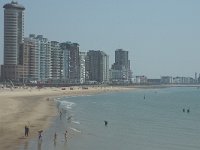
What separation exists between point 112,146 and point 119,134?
299 inches

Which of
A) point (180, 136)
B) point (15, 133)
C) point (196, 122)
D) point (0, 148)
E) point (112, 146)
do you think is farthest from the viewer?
point (196, 122)

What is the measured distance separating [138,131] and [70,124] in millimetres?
8776

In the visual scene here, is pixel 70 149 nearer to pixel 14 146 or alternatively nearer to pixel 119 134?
pixel 14 146

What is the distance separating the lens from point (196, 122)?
57.8m

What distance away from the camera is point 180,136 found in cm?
4325

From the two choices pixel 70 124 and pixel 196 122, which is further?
pixel 196 122

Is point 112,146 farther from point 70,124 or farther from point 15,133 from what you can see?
point 70,124

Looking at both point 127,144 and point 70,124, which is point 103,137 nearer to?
point 127,144

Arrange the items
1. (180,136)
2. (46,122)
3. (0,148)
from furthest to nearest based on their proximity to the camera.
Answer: (46,122) < (180,136) < (0,148)

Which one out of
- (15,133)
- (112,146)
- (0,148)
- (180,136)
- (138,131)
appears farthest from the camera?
(138,131)

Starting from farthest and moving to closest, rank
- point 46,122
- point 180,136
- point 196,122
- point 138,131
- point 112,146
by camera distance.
Result: point 196,122, point 46,122, point 138,131, point 180,136, point 112,146

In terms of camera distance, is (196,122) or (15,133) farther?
(196,122)

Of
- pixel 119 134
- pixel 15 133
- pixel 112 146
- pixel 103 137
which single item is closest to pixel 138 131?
pixel 119 134

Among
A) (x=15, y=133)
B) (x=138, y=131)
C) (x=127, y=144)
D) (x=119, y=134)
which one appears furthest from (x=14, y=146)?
(x=138, y=131)
